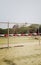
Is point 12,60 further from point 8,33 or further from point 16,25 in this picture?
point 16,25

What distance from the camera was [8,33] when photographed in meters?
12.9

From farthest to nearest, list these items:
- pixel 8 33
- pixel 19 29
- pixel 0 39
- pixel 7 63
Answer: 1. pixel 19 29
2. pixel 0 39
3. pixel 8 33
4. pixel 7 63

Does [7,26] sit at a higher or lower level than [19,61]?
higher

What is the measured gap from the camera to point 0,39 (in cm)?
1380

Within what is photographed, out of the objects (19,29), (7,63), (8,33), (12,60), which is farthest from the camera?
(19,29)

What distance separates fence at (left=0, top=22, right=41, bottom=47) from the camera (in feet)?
43.4

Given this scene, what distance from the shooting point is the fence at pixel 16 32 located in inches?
521

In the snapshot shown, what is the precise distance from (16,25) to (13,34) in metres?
0.79

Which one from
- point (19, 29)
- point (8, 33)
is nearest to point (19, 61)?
point (8, 33)

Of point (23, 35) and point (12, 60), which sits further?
point (23, 35)

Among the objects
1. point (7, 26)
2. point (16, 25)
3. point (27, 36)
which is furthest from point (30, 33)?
point (7, 26)

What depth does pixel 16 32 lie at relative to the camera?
14.2 m

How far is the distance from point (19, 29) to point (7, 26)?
1866 millimetres

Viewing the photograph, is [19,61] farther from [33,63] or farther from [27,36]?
[27,36]
